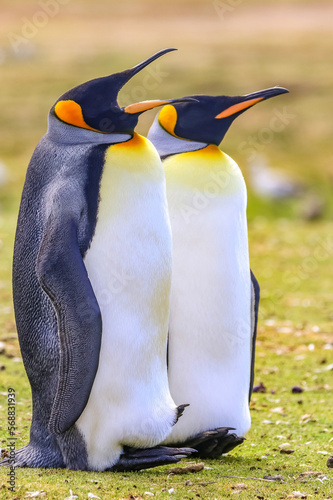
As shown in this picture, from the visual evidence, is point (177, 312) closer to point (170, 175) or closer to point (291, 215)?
point (170, 175)

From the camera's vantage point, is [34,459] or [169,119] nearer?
[34,459]

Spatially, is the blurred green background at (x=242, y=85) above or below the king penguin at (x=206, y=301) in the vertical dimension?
below

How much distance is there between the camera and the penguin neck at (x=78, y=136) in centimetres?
358

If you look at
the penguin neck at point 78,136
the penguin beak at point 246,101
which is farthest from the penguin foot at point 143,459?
the penguin beak at point 246,101

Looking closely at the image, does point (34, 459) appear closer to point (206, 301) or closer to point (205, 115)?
point (206, 301)

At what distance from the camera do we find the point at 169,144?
14.3 feet

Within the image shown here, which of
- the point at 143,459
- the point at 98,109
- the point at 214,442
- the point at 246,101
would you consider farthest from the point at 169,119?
the point at 143,459

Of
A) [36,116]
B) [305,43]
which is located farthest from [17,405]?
[305,43]

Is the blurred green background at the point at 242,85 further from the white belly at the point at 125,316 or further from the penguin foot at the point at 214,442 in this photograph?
the white belly at the point at 125,316

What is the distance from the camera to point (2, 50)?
1769 inches

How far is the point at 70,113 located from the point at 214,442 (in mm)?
1820

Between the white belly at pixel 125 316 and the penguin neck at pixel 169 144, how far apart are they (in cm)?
79

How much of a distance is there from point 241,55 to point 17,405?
4219 centimetres

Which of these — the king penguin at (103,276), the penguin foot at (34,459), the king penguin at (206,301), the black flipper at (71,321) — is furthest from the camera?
the king penguin at (206,301)
